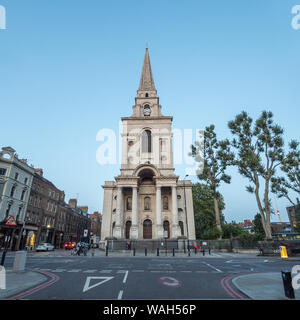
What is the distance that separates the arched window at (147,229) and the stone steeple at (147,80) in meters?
29.0

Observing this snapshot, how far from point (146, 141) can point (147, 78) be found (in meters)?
18.4

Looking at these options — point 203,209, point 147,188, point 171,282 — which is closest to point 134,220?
point 147,188

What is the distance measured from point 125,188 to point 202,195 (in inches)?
835

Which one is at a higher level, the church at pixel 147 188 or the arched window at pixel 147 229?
the church at pixel 147 188

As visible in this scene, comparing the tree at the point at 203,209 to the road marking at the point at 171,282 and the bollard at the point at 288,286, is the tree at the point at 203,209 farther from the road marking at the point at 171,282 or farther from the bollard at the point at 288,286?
the bollard at the point at 288,286

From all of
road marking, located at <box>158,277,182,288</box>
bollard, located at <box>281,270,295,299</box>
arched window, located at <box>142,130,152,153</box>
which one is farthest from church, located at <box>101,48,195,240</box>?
bollard, located at <box>281,270,295,299</box>

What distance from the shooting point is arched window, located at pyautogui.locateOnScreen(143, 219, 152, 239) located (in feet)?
121

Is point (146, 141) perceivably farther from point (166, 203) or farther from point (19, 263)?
point (19, 263)

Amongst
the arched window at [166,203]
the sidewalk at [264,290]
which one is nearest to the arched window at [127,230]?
the arched window at [166,203]

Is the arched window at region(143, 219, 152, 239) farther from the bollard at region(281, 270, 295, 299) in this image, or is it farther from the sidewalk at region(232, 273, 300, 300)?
the bollard at region(281, 270, 295, 299)

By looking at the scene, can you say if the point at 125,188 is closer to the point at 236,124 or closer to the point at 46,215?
the point at 46,215

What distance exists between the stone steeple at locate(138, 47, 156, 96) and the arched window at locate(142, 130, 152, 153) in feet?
35.4

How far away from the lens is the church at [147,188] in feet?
115
